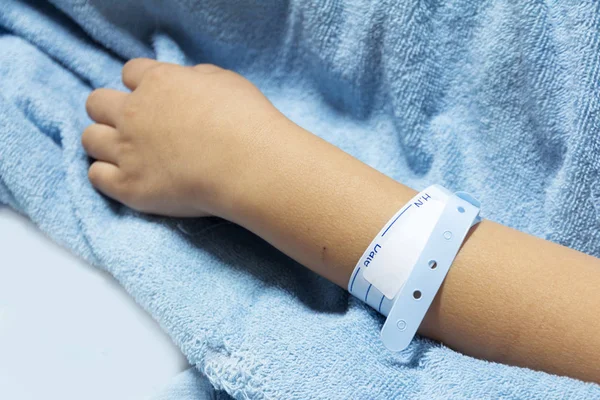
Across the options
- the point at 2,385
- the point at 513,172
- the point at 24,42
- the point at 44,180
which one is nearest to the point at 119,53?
the point at 24,42

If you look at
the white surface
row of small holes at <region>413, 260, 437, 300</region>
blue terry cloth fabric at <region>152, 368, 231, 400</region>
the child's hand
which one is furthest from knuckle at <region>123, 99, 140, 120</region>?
row of small holes at <region>413, 260, 437, 300</region>

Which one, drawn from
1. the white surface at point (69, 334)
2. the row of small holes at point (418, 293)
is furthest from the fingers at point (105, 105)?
the row of small holes at point (418, 293)

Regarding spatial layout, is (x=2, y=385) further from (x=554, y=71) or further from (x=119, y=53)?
(x=554, y=71)

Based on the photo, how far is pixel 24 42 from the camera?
84cm

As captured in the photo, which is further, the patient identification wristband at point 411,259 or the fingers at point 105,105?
the fingers at point 105,105

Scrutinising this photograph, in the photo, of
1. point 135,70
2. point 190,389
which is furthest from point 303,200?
point 135,70

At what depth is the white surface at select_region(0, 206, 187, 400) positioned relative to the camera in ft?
2.10

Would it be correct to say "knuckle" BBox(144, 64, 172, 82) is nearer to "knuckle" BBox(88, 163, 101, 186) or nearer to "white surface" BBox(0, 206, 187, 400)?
"knuckle" BBox(88, 163, 101, 186)

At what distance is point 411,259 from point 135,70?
0.51 m

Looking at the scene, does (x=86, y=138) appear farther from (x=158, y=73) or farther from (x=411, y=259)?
(x=411, y=259)

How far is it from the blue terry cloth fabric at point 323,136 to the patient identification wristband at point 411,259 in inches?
1.8

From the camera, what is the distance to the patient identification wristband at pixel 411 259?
542 millimetres

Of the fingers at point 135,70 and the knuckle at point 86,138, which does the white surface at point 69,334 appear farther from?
the fingers at point 135,70

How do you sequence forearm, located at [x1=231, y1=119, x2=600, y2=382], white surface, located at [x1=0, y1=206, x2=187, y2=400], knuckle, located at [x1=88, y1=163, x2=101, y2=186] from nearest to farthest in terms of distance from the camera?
forearm, located at [x1=231, y1=119, x2=600, y2=382]
white surface, located at [x1=0, y1=206, x2=187, y2=400]
knuckle, located at [x1=88, y1=163, x2=101, y2=186]
